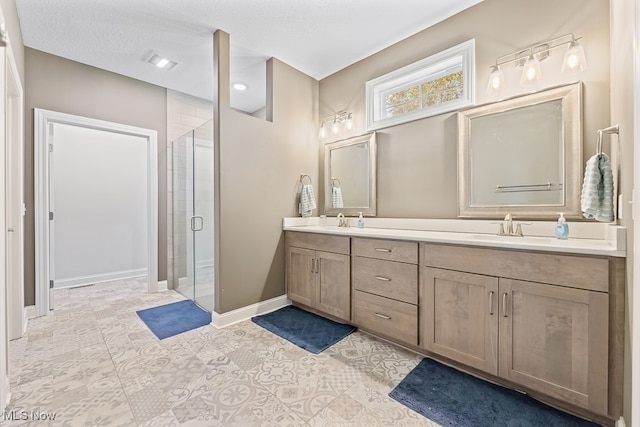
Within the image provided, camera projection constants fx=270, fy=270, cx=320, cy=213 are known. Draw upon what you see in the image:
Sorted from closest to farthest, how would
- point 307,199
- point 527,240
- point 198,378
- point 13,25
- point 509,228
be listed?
point 527,240 < point 198,378 < point 509,228 < point 13,25 < point 307,199

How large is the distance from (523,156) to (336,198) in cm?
176

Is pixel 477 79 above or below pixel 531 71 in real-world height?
above

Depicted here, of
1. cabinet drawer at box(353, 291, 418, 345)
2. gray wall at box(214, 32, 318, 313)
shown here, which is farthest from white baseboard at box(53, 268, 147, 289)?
cabinet drawer at box(353, 291, 418, 345)

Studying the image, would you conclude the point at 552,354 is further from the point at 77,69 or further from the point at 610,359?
the point at 77,69

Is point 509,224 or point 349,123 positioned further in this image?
point 349,123

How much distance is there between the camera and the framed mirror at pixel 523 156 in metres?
1.73

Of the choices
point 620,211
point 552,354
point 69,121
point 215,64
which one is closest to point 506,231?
point 620,211

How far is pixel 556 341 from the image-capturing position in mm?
1387

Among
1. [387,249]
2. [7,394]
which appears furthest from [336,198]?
[7,394]

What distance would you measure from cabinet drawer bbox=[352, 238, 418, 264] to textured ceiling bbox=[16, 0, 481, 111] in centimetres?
189

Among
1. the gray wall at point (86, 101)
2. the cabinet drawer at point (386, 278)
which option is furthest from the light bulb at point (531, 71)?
the gray wall at point (86, 101)

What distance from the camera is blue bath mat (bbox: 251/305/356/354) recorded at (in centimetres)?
216

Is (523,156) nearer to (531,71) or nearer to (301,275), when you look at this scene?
(531,71)

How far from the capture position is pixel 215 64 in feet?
8.20
